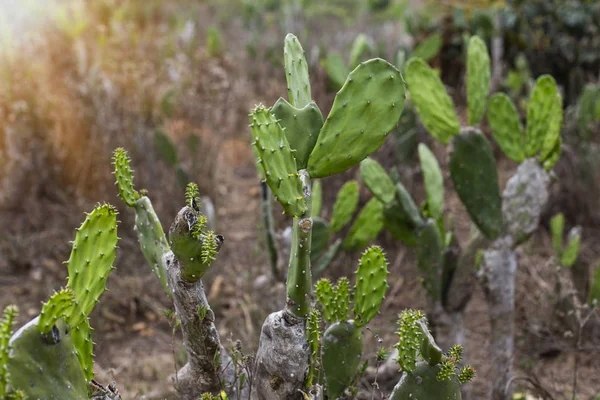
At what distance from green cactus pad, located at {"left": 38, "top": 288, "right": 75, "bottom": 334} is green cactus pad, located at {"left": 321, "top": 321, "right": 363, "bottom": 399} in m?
0.67

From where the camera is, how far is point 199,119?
3883mm

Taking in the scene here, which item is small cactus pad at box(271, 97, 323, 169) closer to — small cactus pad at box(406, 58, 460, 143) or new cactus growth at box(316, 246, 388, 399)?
new cactus growth at box(316, 246, 388, 399)

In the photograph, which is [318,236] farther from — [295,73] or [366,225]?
[295,73]

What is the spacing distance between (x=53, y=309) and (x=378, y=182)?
1320mm

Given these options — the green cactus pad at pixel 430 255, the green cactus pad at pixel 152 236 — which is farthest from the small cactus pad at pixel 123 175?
the green cactus pad at pixel 430 255

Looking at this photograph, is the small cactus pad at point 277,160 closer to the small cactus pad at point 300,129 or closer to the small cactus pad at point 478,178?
the small cactus pad at point 300,129

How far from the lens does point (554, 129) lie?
1.98m

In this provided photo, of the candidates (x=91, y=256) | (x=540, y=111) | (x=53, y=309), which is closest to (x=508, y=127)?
(x=540, y=111)

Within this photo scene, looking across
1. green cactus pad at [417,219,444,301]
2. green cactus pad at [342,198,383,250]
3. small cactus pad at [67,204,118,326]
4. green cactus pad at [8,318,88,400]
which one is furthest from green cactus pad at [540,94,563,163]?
green cactus pad at [8,318,88,400]

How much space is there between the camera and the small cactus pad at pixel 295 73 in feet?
4.46

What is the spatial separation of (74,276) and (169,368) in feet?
4.56

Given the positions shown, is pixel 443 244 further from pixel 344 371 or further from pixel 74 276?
pixel 74 276

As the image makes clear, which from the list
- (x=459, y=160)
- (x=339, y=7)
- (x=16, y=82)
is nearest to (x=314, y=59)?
(x=16, y=82)

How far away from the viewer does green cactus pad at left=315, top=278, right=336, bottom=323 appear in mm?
1473
